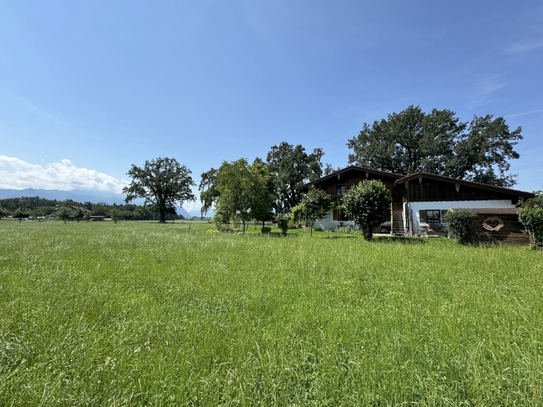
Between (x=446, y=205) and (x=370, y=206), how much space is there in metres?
9.89

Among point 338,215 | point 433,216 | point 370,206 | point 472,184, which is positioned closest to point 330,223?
point 338,215

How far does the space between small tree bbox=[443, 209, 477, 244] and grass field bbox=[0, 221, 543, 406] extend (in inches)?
375

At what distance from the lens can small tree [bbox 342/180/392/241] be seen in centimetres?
1606

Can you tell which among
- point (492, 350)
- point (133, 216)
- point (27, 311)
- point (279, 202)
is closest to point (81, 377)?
point (27, 311)

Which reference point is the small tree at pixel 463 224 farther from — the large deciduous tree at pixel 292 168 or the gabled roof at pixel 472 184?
the large deciduous tree at pixel 292 168

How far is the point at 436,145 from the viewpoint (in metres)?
34.9

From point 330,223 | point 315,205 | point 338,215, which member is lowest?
point 330,223

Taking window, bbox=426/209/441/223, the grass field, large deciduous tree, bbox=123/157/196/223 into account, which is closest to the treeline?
large deciduous tree, bbox=123/157/196/223

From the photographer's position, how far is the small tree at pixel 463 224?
45.9ft

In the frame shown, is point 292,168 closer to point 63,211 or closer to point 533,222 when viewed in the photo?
point 533,222

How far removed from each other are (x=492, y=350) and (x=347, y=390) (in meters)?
1.97

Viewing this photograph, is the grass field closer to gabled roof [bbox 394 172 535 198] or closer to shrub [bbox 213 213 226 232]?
gabled roof [bbox 394 172 535 198]

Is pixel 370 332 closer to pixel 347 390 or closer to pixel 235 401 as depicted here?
pixel 347 390

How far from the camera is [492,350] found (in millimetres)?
2848
